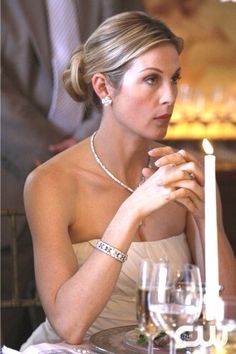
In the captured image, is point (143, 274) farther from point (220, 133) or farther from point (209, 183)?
point (220, 133)

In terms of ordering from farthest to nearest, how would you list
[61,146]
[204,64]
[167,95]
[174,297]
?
[204,64], [61,146], [167,95], [174,297]

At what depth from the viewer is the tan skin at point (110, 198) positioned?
5.85 feet

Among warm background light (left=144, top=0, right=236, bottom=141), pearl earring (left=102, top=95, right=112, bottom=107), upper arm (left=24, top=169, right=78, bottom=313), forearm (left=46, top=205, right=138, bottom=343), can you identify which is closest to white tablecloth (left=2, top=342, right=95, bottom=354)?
forearm (left=46, top=205, right=138, bottom=343)

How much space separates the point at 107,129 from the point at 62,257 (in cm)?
41

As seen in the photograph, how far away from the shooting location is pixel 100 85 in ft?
6.95

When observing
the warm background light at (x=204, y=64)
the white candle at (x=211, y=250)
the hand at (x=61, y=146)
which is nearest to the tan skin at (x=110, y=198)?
the white candle at (x=211, y=250)

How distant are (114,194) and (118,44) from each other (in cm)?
38

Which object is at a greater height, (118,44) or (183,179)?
(118,44)

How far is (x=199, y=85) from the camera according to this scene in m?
3.71

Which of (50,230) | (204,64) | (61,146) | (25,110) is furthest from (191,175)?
(204,64)

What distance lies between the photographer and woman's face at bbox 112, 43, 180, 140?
2.01m

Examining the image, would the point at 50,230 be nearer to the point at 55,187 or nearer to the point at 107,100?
the point at 55,187

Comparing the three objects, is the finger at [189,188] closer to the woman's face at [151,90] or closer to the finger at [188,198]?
the finger at [188,198]

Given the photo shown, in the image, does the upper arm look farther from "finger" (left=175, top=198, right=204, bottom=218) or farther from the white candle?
the white candle
